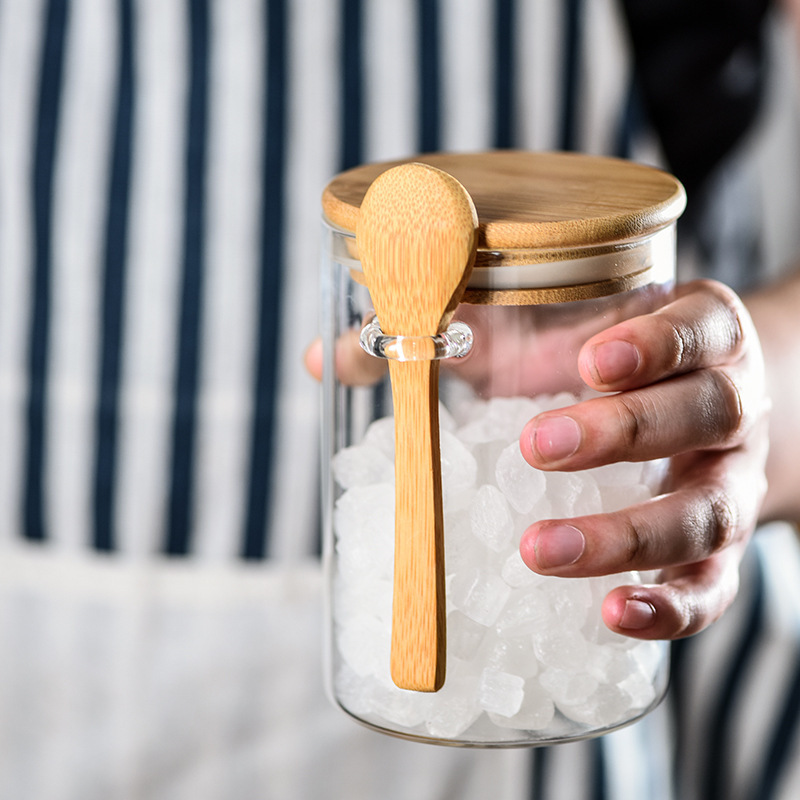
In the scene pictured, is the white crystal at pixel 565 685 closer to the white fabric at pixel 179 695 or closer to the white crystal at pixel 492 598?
the white crystal at pixel 492 598

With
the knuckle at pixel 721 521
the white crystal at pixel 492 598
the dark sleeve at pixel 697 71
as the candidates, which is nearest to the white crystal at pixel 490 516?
the white crystal at pixel 492 598

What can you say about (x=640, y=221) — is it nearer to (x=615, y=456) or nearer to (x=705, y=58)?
(x=615, y=456)

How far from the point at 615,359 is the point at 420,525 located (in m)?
0.10

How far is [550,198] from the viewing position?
380 millimetres

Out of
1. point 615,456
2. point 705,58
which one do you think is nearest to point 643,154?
point 705,58

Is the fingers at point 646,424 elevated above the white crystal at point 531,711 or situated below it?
above

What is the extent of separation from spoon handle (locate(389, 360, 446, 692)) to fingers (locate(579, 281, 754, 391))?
0.07 metres

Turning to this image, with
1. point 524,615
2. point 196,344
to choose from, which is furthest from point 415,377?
point 196,344

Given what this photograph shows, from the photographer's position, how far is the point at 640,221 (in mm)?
358

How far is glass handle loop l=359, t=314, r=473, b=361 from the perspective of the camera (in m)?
0.34

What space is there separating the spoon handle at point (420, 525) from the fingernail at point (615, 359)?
2.6 inches

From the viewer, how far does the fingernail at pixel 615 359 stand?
1.18ft

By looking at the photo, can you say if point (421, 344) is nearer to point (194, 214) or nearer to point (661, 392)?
point (661, 392)

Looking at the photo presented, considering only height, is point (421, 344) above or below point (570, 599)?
above
